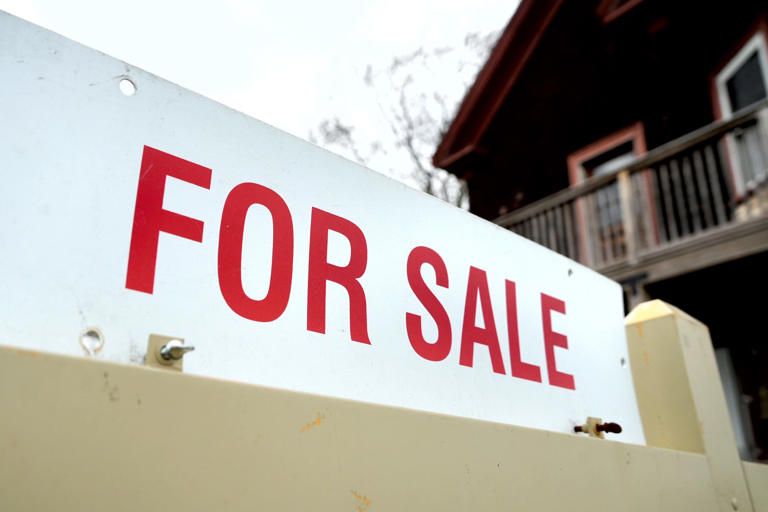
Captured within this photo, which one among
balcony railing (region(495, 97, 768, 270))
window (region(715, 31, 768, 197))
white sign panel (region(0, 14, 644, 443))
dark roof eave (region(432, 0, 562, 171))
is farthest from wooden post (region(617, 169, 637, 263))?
white sign panel (region(0, 14, 644, 443))

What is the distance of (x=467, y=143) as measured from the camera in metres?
10.0

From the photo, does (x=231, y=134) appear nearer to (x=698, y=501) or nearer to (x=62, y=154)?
(x=62, y=154)

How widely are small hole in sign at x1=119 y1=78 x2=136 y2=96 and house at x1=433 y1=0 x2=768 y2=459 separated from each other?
5.76 m

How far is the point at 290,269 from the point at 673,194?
7.24 metres

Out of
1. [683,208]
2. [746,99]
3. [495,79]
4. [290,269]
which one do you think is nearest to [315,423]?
[290,269]

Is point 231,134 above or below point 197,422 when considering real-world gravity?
above

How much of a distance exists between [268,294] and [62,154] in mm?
300

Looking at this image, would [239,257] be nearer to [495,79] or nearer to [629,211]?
[629,211]

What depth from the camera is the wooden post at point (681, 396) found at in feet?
5.17

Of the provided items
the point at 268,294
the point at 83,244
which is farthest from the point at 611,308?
the point at 83,244

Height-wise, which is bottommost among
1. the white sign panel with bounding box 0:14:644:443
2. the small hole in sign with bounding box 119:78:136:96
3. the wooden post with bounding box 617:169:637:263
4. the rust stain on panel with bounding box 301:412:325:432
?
the rust stain on panel with bounding box 301:412:325:432

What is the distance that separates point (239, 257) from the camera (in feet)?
2.90

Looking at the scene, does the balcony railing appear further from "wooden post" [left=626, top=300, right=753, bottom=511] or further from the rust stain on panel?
the rust stain on panel

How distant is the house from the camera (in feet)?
20.2
